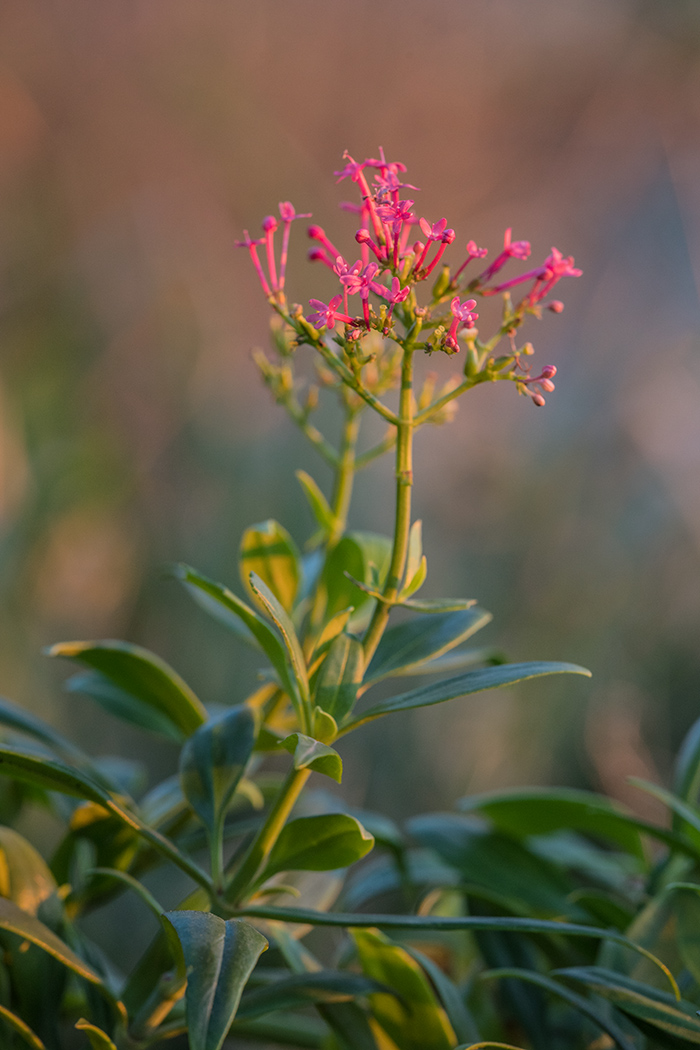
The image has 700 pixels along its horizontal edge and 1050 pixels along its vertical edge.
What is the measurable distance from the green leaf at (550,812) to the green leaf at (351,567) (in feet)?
0.29

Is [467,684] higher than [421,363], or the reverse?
[421,363]

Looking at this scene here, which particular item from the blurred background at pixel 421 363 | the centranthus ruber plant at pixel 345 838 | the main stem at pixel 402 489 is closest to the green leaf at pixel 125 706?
the centranthus ruber plant at pixel 345 838

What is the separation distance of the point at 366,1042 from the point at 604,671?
0.96 metres

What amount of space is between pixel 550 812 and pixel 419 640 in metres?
0.10

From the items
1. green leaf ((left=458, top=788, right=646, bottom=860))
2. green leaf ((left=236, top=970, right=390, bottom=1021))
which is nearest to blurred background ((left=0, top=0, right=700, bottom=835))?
green leaf ((left=458, top=788, right=646, bottom=860))

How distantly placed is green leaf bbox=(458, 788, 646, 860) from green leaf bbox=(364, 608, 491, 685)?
78 mm

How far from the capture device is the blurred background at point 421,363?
1.10 meters

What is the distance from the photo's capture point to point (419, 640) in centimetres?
25

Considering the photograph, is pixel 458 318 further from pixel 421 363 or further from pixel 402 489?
pixel 421 363

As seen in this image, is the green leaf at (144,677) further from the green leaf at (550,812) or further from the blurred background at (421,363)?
the blurred background at (421,363)

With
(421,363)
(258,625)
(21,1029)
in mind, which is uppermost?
(421,363)

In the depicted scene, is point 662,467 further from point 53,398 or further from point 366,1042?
point 366,1042

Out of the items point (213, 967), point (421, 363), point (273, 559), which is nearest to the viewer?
point (213, 967)

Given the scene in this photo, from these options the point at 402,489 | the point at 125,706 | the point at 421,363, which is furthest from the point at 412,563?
the point at 421,363
